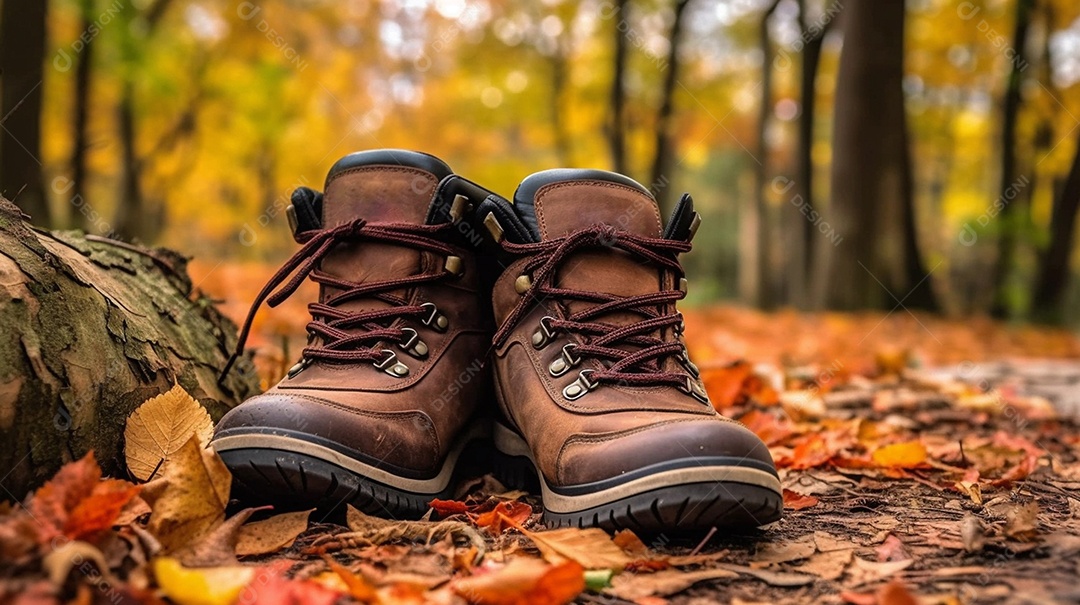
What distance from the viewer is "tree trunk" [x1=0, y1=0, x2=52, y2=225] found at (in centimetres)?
412

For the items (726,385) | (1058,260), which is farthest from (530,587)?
(1058,260)

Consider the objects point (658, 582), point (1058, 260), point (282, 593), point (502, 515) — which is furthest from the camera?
point (1058, 260)

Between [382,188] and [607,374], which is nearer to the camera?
[607,374]

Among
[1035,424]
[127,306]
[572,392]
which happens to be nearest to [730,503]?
[572,392]

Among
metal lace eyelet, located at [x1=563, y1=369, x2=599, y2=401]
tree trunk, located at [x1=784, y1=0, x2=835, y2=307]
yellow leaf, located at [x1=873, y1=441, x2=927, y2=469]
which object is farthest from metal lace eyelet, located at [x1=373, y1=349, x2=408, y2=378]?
tree trunk, located at [x1=784, y1=0, x2=835, y2=307]

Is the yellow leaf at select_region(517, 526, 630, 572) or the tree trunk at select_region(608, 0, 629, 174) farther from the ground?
the tree trunk at select_region(608, 0, 629, 174)

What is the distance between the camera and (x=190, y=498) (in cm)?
127

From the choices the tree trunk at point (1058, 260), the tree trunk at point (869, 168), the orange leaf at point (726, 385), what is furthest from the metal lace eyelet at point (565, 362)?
the tree trunk at point (1058, 260)

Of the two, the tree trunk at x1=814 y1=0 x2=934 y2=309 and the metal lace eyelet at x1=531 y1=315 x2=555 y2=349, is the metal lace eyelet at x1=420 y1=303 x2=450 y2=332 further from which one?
the tree trunk at x1=814 y1=0 x2=934 y2=309

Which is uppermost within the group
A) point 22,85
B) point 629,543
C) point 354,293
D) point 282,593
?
point 22,85

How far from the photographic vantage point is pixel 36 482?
4.48ft

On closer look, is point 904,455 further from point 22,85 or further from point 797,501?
point 22,85

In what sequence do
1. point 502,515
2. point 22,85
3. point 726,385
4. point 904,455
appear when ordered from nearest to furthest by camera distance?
point 502,515
point 904,455
point 726,385
point 22,85

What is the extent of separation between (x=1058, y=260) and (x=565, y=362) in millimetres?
14598
